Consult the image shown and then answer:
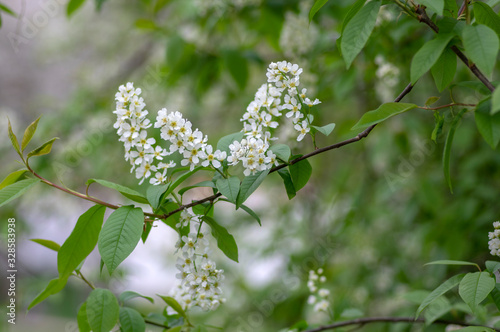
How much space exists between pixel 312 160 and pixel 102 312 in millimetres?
2715

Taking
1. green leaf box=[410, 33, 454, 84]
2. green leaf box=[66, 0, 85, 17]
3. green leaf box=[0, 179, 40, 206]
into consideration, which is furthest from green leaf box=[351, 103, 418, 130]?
green leaf box=[66, 0, 85, 17]

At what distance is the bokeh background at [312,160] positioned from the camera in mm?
2096

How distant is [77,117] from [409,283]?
82.1 inches

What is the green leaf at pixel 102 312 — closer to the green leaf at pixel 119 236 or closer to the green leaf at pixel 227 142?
the green leaf at pixel 119 236

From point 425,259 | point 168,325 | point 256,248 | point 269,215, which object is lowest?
point 168,325

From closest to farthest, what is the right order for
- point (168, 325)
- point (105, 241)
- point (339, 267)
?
point (105, 241) < point (168, 325) < point (339, 267)

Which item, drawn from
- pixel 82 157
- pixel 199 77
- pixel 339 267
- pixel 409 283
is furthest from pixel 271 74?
pixel 339 267

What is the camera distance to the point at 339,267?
322 centimetres

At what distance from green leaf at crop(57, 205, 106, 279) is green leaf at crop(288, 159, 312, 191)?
383 millimetres

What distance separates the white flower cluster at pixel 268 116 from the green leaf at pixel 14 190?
1.29 ft

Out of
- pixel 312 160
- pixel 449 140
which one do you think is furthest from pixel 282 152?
pixel 312 160

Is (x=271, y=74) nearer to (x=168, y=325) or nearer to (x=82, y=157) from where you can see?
(x=168, y=325)

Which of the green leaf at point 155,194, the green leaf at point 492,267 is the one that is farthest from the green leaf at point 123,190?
the green leaf at point 492,267

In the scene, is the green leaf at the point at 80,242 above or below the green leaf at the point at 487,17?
below
